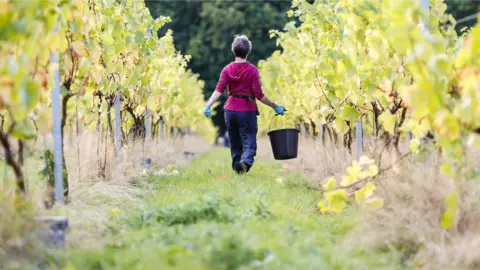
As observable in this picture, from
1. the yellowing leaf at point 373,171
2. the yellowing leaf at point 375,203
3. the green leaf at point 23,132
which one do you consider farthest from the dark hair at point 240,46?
the green leaf at point 23,132

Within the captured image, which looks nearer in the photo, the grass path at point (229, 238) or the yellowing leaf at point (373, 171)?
the grass path at point (229, 238)

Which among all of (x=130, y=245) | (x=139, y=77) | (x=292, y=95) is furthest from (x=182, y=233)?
(x=292, y=95)

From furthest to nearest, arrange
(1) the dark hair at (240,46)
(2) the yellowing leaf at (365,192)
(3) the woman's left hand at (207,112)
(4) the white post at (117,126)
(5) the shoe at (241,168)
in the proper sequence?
1. (5) the shoe at (241,168)
2. (1) the dark hair at (240,46)
3. (4) the white post at (117,126)
4. (3) the woman's left hand at (207,112)
5. (2) the yellowing leaf at (365,192)

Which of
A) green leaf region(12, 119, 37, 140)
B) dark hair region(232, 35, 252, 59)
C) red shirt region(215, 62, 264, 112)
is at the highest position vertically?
dark hair region(232, 35, 252, 59)

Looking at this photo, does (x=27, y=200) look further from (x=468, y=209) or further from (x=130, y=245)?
(x=468, y=209)

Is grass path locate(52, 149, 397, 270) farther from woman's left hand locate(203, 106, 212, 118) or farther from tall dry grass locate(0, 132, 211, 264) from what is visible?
woman's left hand locate(203, 106, 212, 118)

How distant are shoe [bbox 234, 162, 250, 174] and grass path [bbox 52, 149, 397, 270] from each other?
187 cm

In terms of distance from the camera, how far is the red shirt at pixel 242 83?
8.19m

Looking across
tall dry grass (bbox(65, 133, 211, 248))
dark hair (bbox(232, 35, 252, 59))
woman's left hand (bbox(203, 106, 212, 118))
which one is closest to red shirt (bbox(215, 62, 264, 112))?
dark hair (bbox(232, 35, 252, 59))

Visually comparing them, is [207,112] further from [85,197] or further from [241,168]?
[85,197]

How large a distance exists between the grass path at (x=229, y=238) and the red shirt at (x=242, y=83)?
2.01m

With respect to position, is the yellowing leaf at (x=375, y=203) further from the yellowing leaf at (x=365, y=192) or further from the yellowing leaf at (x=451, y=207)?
the yellowing leaf at (x=451, y=207)

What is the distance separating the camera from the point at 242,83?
8.23 m

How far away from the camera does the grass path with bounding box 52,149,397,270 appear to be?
11.8 feet
